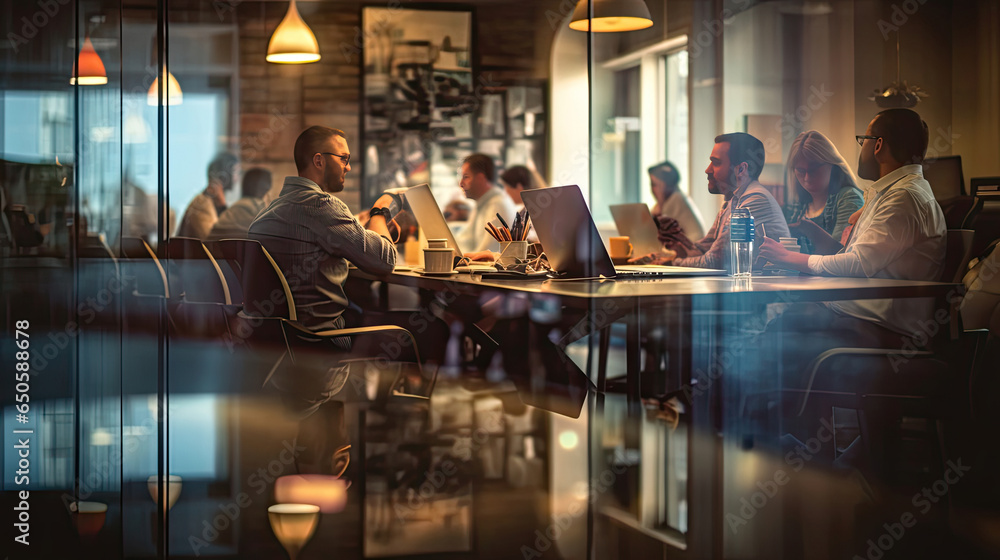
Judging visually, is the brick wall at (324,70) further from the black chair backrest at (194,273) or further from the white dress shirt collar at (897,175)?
the white dress shirt collar at (897,175)

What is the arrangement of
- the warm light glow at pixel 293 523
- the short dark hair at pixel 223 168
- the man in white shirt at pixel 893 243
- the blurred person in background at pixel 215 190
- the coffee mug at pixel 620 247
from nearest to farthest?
the warm light glow at pixel 293 523 → the man in white shirt at pixel 893 243 → the coffee mug at pixel 620 247 → the blurred person in background at pixel 215 190 → the short dark hair at pixel 223 168

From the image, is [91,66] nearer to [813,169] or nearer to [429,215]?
[429,215]

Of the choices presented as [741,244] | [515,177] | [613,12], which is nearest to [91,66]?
[515,177]

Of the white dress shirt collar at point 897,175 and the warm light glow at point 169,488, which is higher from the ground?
the white dress shirt collar at point 897,175

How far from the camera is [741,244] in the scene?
9.53ft

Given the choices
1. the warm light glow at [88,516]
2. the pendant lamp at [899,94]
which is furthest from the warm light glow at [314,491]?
the pendant lamp at [899,94]

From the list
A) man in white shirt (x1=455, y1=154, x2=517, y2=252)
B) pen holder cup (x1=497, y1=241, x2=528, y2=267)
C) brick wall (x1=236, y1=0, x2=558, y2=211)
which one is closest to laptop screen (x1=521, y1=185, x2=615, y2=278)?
pen holder cup (x1=497, y1=241, x2=528, y2=267)

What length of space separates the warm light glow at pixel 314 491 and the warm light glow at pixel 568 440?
909 millimetres

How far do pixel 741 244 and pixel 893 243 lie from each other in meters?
0.48

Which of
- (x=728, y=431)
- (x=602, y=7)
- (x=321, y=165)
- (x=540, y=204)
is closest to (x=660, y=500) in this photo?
(x=728, y=431)

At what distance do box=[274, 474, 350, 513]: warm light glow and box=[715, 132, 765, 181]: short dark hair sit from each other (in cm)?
197

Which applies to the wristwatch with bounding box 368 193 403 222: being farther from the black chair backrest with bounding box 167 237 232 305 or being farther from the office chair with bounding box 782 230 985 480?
the office chair with bounding box 782 230 985 480

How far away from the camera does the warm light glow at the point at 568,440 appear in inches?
119

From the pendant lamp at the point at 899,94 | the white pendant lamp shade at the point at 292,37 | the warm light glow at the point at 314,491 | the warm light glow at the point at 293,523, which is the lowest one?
the warm light glow at the point at 293,523
